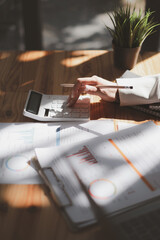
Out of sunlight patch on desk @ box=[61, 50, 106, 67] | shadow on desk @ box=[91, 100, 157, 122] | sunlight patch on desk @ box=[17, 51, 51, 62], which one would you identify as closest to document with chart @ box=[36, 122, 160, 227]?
shadow on desk @ box=[91, 100, 157, 122]

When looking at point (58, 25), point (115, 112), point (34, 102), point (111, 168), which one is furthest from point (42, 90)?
point (58, 25)

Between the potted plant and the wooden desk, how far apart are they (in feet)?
0.25

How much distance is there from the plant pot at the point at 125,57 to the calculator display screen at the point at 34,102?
414 mm

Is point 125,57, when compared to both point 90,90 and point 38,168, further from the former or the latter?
point 38,168

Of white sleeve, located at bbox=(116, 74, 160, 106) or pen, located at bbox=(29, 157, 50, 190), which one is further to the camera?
white sleeve, located at bbox=(116, 74, 160, 106)

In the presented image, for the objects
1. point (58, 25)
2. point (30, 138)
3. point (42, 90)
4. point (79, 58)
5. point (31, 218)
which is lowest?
point (31, 218)

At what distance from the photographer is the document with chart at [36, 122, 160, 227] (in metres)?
0.69

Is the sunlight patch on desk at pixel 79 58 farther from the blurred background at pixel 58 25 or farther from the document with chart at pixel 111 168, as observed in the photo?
the blurred background at pixel 58 25

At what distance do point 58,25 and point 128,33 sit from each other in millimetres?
2590

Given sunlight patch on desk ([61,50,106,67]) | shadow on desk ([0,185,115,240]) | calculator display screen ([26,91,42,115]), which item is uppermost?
sunlight patch on desk ([61,50,106,67])

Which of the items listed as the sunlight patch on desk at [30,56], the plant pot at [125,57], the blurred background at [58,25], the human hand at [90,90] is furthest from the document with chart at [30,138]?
the blurred background at [58,25]

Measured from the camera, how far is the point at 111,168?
0.78 m

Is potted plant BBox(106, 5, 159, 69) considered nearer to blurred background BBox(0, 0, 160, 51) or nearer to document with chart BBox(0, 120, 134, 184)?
document with chart BBox(0, 120, 134, 184)

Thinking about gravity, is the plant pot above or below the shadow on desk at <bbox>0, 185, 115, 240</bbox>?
above
